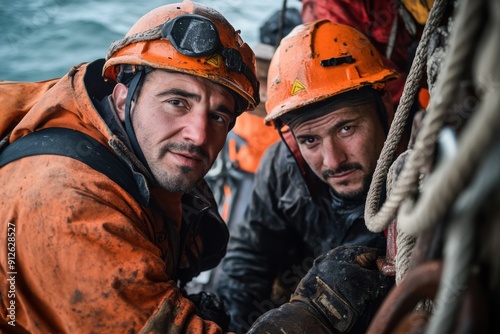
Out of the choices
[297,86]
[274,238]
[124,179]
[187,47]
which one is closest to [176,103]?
[187,47]

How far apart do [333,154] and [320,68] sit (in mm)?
533

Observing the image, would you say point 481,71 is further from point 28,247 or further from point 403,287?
point 28,247

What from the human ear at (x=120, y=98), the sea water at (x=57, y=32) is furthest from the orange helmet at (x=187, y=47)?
the sea water at (x=57, y=32)

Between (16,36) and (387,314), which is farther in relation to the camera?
(16,36)

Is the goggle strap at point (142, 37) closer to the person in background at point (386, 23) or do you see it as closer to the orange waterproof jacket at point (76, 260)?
the orange waterproof jacket at point (76, 260)

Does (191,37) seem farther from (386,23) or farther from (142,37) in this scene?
(386,23)

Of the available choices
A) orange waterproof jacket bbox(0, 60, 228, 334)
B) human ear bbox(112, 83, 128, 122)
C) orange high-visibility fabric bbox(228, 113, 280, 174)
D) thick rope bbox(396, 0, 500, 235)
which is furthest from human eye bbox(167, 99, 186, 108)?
orange high-visibility fabric bbox(228, 113, 280, 174)

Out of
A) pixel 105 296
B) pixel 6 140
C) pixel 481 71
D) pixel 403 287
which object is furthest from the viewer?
pixel 6 140

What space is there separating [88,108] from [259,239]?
6.51 ft

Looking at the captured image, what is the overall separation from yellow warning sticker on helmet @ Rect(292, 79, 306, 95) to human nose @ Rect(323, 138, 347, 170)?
351mm

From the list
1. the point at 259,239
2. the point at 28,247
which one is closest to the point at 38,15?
the point at 259,239

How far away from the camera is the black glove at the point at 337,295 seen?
75.2 inches

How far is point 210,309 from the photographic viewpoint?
274 centimetres

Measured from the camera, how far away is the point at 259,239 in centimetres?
387
